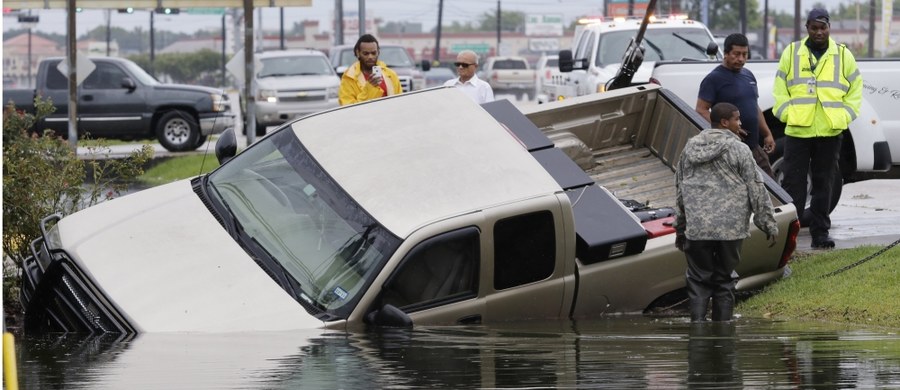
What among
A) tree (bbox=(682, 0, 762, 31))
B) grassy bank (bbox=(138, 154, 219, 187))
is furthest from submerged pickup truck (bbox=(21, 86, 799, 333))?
tree (bbox=(682, 0, 762, 31))

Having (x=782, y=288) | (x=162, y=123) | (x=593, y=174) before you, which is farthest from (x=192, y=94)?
(x=782, y=288)

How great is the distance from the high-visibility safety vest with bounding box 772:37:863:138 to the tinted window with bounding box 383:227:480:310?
14.0 feet

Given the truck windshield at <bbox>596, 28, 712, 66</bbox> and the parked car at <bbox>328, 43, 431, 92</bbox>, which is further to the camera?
the parked car at <bbox>328, 43, 431, 92</bbox>

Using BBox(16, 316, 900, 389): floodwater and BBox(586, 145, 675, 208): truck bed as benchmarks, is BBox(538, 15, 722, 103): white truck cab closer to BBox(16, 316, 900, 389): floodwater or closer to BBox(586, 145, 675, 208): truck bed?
BBox(586, 145, 675, 208): truck bed

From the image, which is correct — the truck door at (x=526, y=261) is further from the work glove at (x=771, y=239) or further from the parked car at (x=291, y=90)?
the parked car at (x=291, y=90)

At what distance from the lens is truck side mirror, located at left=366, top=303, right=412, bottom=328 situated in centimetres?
682

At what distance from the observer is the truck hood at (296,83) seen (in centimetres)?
2702

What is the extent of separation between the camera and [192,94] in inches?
926

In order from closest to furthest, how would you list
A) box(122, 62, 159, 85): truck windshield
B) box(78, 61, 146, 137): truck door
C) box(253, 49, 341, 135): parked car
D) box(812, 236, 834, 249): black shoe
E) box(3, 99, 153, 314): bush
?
1. box(3, 99, 153, 314): bush
2. box(812, 236, 834, 249): black shoe
3. box(78, 61, 146, 137): truck door
4. box(122, 62, 159, 85): truck windshield
5. box(253, 49, 341, 135): parked car

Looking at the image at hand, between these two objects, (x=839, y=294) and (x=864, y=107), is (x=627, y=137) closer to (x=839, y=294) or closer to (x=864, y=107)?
(x=864, y=107)

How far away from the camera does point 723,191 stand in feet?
26.1

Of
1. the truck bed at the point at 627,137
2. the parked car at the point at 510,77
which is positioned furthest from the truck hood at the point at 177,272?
the parked car at the point at 510,77

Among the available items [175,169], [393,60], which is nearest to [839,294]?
[175,169]

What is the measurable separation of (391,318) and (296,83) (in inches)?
815
